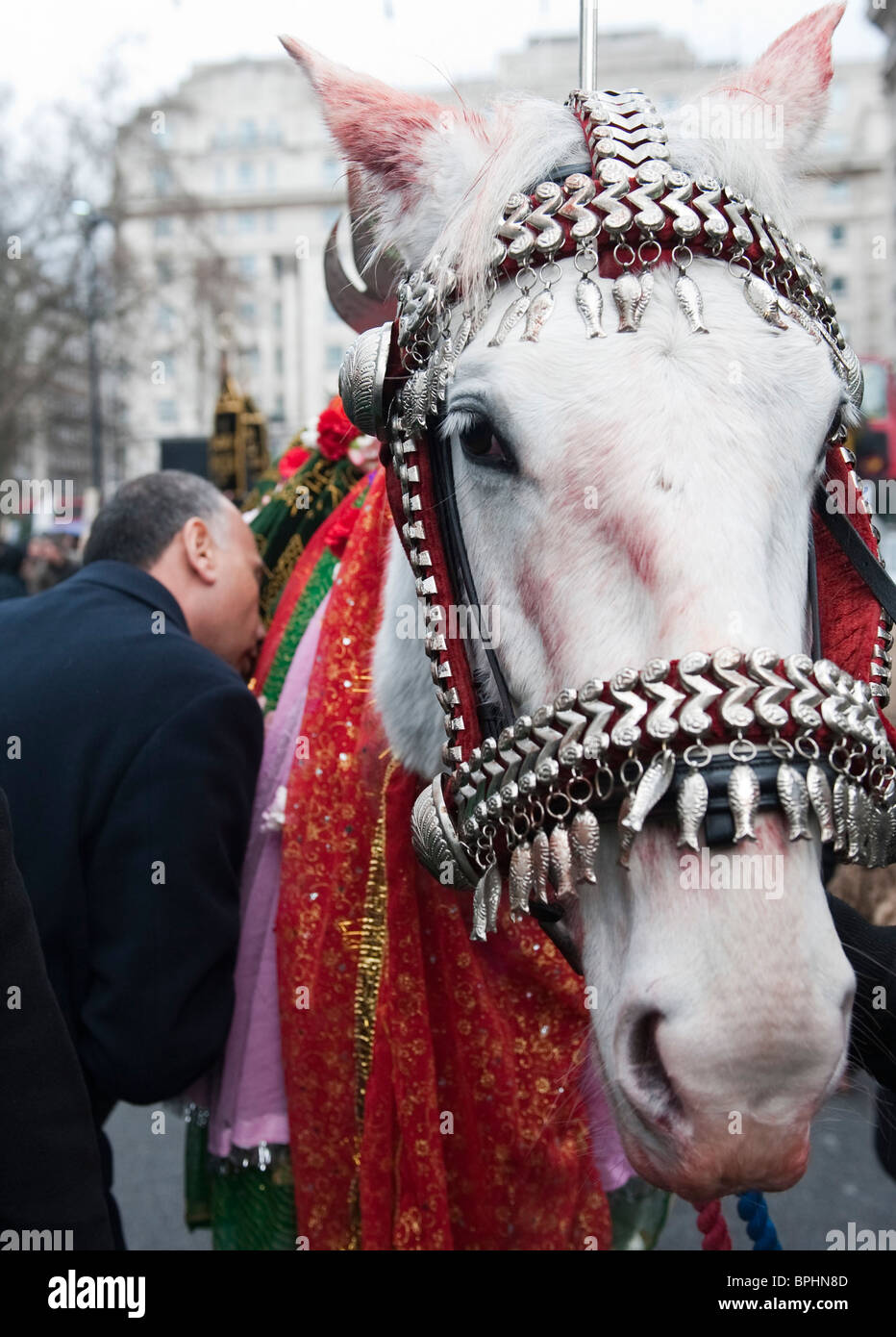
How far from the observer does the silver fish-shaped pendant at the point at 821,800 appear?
1.22 meters

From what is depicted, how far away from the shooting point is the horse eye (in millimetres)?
1482

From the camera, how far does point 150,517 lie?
9.71 feet

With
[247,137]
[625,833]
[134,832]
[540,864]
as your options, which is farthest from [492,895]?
[247,137]

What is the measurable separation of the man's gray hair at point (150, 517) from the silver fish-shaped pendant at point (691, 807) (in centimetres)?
205

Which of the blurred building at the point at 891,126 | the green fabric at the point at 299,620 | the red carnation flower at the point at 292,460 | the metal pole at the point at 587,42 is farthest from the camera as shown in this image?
the blurred building at the point at 891,126

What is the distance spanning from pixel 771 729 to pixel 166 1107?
6.86 feet

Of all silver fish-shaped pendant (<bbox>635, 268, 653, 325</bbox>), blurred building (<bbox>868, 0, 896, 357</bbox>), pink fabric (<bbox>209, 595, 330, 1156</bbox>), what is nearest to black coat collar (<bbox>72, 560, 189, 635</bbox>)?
pink fabric (<bbox>209, 595, 330, 1156</bbox>)

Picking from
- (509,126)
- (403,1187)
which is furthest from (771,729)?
(403,1187)

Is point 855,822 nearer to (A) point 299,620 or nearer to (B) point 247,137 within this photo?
(A) point 299,620

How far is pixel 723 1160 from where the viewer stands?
117 centimetres

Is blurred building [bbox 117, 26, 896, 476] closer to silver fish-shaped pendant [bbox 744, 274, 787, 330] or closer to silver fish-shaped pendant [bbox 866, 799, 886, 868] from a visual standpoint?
silver fish-shaped pendant [bbox 744, 274, 787, 330]

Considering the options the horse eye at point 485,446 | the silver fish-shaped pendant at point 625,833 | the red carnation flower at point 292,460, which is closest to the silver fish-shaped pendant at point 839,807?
the silver fish-shaped pendant at point 625,833

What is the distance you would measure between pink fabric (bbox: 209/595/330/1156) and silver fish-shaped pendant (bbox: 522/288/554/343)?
125 centimetres

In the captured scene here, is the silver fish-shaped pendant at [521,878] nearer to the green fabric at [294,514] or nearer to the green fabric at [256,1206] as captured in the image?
the green fabric at [256,1206]
